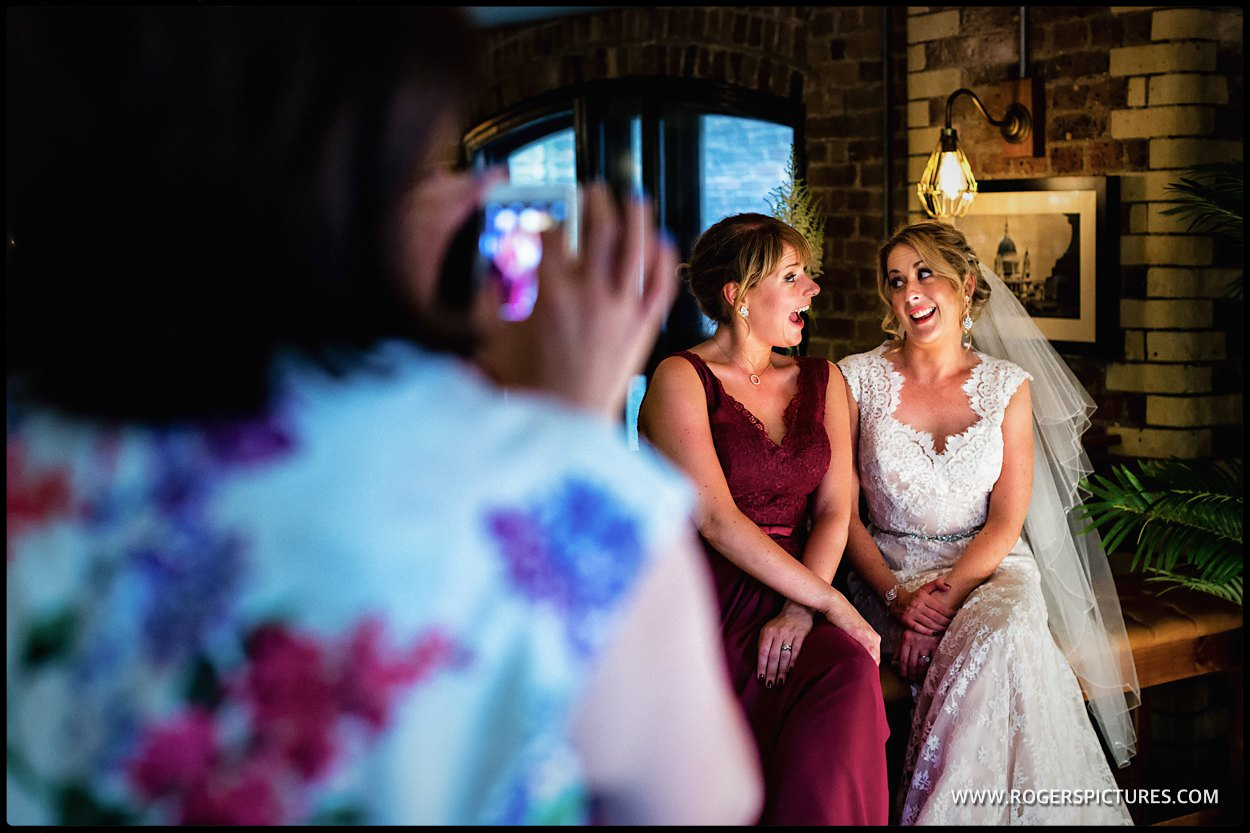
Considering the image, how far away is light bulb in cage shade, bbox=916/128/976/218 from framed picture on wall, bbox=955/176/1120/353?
147 millimetres

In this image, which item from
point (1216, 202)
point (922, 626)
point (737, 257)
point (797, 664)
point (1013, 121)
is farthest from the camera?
point (1013, 121)

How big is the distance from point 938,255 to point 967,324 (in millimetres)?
201

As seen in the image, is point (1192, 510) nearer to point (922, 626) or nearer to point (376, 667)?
point (922, 626)

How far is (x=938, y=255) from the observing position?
3199mm

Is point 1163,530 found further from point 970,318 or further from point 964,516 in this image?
point 970,318

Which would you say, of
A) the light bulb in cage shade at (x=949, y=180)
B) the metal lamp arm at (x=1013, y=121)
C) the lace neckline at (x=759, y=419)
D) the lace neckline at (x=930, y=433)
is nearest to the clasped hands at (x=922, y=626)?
the lace neckline at (x=930, y=433)

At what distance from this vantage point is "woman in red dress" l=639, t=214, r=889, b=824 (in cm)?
250

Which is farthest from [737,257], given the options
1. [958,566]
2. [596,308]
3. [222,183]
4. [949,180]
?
[222,183]

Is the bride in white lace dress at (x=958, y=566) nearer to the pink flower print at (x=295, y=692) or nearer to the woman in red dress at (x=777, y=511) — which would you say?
the woman in red dress at (x=777, y=511)

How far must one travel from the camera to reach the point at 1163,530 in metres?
3.12

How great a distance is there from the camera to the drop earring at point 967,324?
10.7 feet

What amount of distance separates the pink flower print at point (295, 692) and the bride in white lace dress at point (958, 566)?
218 centimetres

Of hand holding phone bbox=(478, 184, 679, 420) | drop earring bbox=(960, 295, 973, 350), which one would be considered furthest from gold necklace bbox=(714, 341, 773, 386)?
hand holding phone bbox=(478, 184, 679, 420)

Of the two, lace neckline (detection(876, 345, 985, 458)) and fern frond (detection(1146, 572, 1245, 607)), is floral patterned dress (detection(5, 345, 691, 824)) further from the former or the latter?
fern frond (detection(1146, 572, 1245, 607))
